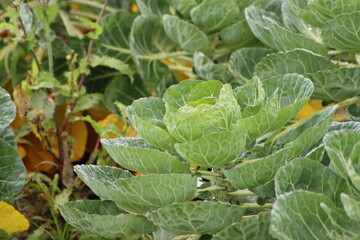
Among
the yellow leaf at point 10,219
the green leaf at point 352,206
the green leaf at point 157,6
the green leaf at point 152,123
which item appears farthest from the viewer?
the green leaf at point 157,6

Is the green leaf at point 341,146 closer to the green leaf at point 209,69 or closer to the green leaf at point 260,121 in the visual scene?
the green leaf at point 260,121

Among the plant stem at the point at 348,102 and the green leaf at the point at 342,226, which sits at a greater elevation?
the green leaf at the point at 342,226

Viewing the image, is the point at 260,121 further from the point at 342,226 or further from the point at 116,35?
the point at 116,35

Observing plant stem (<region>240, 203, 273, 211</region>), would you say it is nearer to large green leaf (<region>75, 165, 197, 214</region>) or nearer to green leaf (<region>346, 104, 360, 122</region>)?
large green leaf (<region>75, 165, 197, 214</region>)

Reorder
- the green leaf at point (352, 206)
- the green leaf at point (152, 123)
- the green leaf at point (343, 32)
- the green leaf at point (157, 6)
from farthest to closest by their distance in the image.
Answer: the green leaf at point (157, 6), the green leaf at point (343, 32), the green leaf at point (152, 123), the green leaf at point (352, 206)

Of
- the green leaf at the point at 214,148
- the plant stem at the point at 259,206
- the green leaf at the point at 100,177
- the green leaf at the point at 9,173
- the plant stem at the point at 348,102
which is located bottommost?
the green leaf at the point at 9,173

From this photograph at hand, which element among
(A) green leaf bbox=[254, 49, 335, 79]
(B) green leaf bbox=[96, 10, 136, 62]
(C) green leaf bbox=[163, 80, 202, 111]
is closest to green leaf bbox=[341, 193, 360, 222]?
(C) green leaf bbox=[163, 80, 202, 111]

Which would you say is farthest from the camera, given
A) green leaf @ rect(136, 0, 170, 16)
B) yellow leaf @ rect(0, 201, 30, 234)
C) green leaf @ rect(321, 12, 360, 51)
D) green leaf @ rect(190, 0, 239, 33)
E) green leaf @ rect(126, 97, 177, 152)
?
green leaf @ rect(136, 0, 170, 16)

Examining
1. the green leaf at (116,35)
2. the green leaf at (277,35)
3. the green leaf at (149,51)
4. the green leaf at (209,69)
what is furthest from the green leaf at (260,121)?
the green leaf at (116,35)
